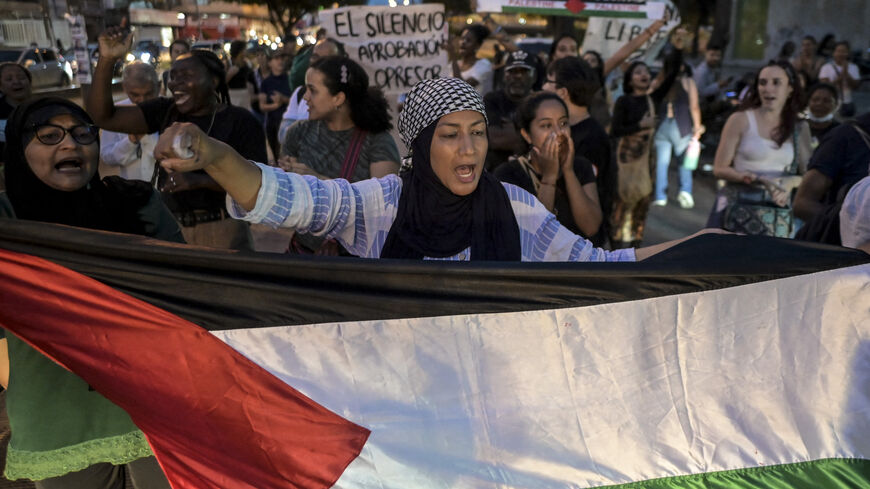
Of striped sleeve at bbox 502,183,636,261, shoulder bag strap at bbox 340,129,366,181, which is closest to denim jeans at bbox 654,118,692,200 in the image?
shoulder bag strap at bbox 340,129,366,181

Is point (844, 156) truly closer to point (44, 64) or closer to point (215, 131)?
point (215, 131)

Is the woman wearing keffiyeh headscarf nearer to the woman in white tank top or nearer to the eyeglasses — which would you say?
the eyeglasses

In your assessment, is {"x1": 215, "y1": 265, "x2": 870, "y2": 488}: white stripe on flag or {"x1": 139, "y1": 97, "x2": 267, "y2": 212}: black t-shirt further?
{"x1": 139, "y1": 97, "x2": 267, "y2": 212}: black t-shirt

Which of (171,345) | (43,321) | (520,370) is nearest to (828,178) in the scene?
(520,370)

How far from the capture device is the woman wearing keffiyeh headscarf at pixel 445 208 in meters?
2.60

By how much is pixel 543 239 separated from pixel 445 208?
0.35 metres

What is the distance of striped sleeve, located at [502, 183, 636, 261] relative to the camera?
8.79 ft

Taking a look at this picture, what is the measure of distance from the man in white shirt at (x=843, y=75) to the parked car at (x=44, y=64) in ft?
70.8

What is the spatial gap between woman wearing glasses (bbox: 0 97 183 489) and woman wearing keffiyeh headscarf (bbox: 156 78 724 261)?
66cm

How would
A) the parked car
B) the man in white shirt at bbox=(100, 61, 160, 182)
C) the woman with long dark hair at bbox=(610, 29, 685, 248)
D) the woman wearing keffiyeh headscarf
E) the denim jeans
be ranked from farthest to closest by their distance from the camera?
the parked car < the denim jeans < the woman with long dark hair at bbox=(610, 29, 685, 248) < the man in white shirt at bbox=(100, 61, 160, 182) < the woman wearing keffiyeh headscarf

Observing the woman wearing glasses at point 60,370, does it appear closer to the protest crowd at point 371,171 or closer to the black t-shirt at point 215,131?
the protest crowd at point 371,171

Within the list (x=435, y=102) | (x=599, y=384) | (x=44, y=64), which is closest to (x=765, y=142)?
(x=435, y=102)

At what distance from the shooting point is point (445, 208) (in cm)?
265

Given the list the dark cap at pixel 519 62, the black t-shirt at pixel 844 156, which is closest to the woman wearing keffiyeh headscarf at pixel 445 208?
the black t-shirt at pixel 844 156
